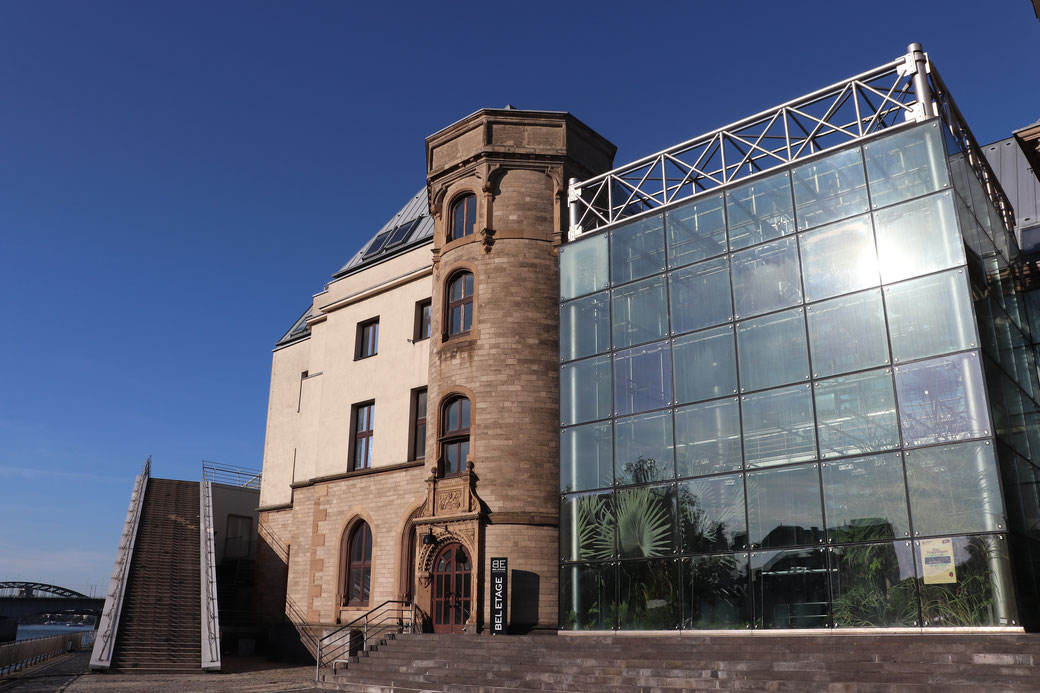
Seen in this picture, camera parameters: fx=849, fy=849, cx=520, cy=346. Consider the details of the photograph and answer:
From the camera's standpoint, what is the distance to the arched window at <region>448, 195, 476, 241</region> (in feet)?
82.8

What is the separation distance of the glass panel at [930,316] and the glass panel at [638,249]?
5.99 metres

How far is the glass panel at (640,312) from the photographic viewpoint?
20.9 meters

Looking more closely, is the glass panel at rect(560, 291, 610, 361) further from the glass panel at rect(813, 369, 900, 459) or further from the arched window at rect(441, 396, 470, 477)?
the glass panel at rect(813, 369, 900, 459)

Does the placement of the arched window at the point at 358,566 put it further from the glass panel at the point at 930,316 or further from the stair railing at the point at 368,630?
the glass panel at the point at 930,316

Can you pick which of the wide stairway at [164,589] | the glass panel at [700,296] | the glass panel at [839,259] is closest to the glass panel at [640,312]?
the glass panel at [700,296]

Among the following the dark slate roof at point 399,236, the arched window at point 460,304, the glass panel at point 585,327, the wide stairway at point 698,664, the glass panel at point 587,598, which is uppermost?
the dark slate roof at point 399,236

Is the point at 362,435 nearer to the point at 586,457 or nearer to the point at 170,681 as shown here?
the point at 170,681

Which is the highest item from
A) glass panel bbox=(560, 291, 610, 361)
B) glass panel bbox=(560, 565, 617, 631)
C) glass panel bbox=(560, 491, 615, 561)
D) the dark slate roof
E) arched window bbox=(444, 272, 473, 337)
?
the dark slate roof

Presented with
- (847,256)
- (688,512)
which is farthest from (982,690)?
(847,256)

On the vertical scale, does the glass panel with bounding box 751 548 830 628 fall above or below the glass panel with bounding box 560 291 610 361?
below

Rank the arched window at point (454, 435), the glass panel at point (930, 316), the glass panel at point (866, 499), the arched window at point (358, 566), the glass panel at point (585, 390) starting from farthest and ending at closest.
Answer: the arched window at point (358, 566)
the arched window at point (454, 435)
the glass panel at point (585, 390)
the glass panel at point (930, 316)
the glass panel at point (866, 499)

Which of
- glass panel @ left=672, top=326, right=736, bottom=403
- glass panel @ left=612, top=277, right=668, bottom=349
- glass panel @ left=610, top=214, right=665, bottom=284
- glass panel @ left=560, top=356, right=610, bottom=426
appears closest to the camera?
glass panel @ left=672, top=326, right=736, bottom=403

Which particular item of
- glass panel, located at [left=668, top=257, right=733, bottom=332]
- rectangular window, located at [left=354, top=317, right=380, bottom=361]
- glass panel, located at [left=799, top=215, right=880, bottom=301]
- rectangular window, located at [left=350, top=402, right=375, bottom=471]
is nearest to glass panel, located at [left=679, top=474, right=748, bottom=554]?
glass panel, located at [left=668, top=257, right=733, bottom=332]

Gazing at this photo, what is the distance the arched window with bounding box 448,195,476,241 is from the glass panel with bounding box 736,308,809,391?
30.8 feet
